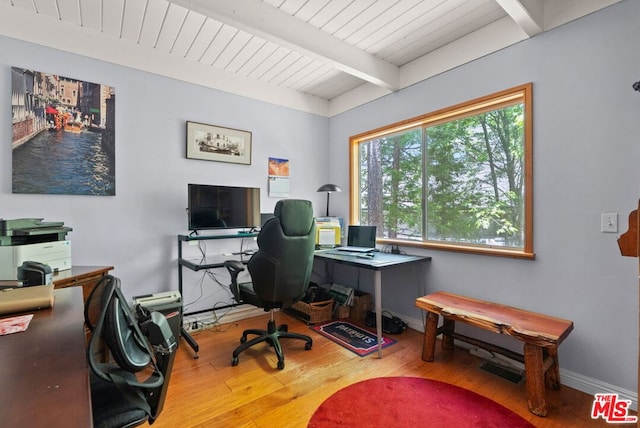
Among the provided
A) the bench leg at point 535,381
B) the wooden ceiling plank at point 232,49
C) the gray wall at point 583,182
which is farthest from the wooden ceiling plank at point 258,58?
the bench leg at point 535,381

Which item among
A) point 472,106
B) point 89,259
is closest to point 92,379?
point 89,259

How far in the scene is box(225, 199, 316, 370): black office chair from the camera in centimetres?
219

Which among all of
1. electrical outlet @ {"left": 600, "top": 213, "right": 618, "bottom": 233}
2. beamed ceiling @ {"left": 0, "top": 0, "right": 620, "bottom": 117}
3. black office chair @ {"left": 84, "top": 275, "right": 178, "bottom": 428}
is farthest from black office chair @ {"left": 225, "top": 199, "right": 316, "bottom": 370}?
electrical outlet @ {"left": 600, "top": 213, "right": 618, "bottom": 233}

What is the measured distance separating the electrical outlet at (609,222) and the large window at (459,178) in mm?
373

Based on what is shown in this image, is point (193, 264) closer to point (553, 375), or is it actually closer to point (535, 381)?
point (535, 381)

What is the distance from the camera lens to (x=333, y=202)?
12.7 ft

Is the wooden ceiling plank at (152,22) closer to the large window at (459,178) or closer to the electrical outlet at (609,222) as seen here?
the large window at (459,178)

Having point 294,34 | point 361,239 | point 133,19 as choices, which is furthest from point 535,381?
point 133,19

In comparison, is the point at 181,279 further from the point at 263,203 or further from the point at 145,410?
the point at 145,410

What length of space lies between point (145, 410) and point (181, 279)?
2.00 meters

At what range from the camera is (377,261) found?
8.44 feet

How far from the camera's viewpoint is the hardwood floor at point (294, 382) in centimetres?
169

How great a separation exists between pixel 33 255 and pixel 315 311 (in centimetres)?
223

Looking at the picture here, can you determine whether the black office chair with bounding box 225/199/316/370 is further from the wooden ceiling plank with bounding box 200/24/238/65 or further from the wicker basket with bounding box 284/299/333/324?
the wooden ceiling plank with bounding box 200/24/238/65
